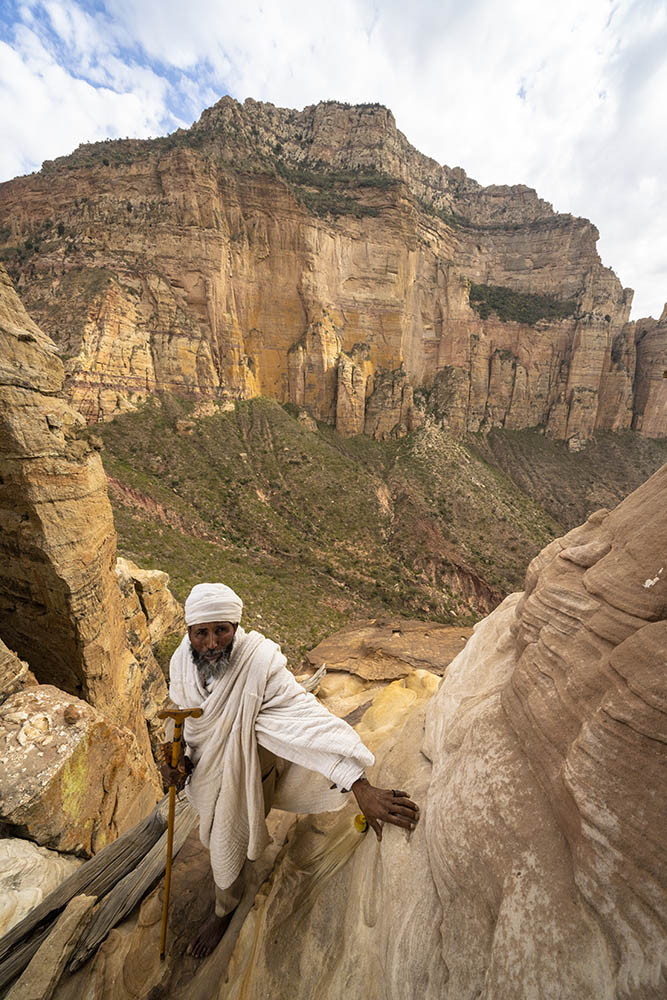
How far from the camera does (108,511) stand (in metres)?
7.00

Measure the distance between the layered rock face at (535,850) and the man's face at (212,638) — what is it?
1690 mm

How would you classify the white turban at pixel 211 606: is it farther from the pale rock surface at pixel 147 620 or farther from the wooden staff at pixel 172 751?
the pale rock surface at pixel 147 620

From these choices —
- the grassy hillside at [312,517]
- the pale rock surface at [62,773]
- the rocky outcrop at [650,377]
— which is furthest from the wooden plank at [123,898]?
the rocky outcrop at [650,377]

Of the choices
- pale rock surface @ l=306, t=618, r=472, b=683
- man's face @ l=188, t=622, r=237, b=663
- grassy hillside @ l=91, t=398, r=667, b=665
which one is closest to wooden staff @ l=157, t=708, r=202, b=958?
man's face @ l=188, t=622, r=237, b=663

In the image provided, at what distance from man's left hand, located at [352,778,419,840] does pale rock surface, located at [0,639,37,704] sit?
4.52 metres

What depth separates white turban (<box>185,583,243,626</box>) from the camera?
2.52m

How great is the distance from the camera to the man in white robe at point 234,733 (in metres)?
2.43

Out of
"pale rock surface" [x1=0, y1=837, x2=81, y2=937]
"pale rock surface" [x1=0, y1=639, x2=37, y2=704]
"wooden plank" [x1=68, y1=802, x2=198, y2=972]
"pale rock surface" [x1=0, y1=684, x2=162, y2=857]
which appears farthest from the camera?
"pale rock surface" [x1=0, y1=639, x2=37, y2=704]

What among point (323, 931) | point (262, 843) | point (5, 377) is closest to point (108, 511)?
point (5, 377)

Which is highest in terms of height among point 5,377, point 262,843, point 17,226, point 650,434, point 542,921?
point 17,226

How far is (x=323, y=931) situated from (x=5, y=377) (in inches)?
270

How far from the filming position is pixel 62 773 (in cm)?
403

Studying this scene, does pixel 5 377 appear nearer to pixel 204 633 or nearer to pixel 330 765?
pixel 204 633

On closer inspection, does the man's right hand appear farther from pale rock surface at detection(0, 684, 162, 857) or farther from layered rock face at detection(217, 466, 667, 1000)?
pale rock surface at detection(0, 684, 162, 857)
